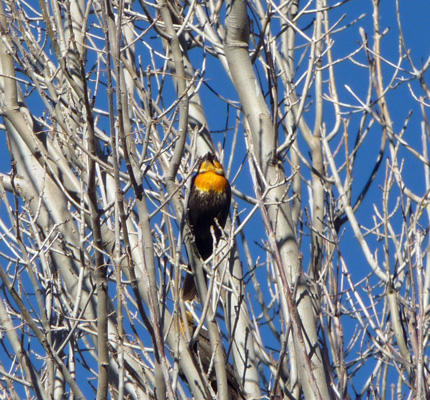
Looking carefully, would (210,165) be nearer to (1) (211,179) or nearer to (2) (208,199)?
(1) (211,179)

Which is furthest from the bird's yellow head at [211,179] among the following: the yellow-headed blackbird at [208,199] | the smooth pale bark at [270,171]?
the smooth pale bark at [270,171]

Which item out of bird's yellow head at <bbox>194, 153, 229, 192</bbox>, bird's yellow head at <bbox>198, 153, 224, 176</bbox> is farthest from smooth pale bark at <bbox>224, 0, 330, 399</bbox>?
bird's yellow head at <bbox>194, 153, 229, 192</bbox>

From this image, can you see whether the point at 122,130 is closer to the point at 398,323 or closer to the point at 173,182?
the point at 173,182

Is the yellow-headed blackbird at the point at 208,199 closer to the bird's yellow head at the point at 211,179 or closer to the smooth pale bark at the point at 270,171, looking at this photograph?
the bird's yellow head at the point at 211,179

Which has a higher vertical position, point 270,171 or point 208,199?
point 208,199

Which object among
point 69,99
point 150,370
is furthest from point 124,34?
point 150,370

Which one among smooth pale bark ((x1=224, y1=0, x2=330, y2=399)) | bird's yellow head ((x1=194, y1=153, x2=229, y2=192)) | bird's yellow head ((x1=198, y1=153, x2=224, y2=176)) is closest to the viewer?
smooth pale bark ((x1=224, y1=0, x2=330, y2=399))

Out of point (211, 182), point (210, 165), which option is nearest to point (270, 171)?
point (210, 165)

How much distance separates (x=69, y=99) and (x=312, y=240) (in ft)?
6.40

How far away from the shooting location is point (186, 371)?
330cm

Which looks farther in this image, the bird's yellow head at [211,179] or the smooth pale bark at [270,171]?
the bird's yellow head at [211,179]

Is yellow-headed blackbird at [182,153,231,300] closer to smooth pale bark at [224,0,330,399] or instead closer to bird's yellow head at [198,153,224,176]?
bird's yellow head at [198,153,224,176]

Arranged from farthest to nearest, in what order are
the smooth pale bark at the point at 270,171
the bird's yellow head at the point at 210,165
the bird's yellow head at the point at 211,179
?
the bird's yellow head at the point at 211,179 < the bird's yellow head at the point at 210,165 < the smooth pale bark at the point at 270,171

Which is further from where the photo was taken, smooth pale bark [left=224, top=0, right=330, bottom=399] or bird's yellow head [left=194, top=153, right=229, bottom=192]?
bird's yellow head [left=194, top=153, right=229, bottom=192]
